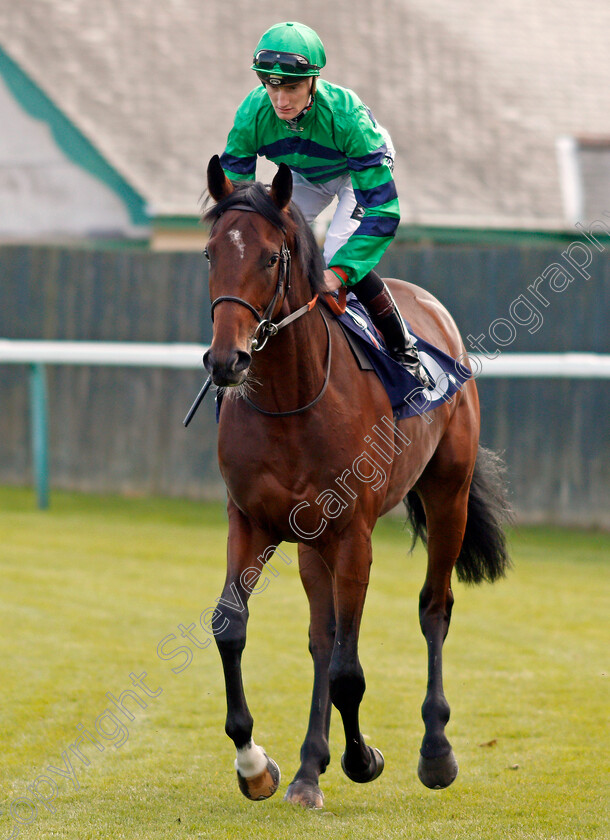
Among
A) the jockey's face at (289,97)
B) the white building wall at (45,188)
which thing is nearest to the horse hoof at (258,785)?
the jockey's face at (289,97)

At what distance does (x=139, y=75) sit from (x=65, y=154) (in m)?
2.16

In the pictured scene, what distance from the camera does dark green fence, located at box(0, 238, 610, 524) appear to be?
29.8 feet

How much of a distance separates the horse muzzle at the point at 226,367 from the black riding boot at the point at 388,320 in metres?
1.13

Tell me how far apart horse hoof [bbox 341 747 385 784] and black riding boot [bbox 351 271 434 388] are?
1.37m

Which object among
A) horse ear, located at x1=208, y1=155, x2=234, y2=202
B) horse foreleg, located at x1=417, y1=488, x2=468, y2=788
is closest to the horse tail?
horse foreleg, located at x1=417, y1=488, x2=468, y2=788

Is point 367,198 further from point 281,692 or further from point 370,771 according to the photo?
point 281,692

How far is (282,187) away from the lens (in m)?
3.55

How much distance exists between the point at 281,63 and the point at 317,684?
7.19 feet

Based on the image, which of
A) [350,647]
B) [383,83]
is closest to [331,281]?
[350,647]

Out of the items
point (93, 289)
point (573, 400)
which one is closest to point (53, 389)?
point (93, 289)

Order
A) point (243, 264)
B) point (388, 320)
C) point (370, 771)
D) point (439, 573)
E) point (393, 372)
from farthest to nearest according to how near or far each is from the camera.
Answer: point (439, 573) → point (388, 320) → point (393, 372) → point (370, 771) → point (243, 264)

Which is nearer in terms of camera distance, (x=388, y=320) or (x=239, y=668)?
(x=239, y=668)

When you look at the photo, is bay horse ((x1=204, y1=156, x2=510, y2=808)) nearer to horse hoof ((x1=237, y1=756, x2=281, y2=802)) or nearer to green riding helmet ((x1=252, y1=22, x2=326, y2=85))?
horse hoof ((x1=237, y1=756, x2=281, y2=802))

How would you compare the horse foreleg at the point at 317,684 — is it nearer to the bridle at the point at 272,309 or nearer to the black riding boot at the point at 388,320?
the black riding boot at the point at 388,320
